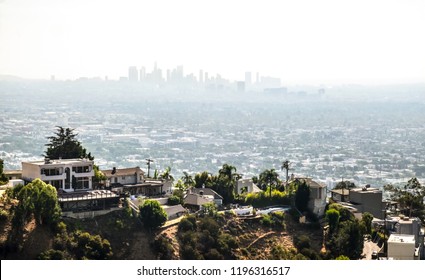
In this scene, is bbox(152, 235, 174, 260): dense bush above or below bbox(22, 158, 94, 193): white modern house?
below

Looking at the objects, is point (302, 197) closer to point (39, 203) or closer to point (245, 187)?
point (245, 187)

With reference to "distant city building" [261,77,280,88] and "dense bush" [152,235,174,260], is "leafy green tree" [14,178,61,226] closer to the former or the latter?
"dense bush" [152,235,174,260]

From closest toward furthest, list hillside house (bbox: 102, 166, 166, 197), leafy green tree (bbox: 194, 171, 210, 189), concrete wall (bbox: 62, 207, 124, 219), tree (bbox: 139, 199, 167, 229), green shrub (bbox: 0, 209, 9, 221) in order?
green shrub (bbox: 0, 209, 9, 221), concrete wall (bbox: 62, 207, 124, 219), tree (bbox: 139, 199, 167, 229), hillside house (bbox: 102, 166, 166, 197), leafy green tree (bbox: 194, 171, 210, 189)

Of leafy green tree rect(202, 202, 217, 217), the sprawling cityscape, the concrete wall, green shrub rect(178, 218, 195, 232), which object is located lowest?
the sprawling cityscape

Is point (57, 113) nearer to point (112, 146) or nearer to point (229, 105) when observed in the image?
point (112, 146)

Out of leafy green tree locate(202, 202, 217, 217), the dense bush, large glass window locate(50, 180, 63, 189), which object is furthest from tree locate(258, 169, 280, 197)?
large glass window locate(50, 180, 63, 189)

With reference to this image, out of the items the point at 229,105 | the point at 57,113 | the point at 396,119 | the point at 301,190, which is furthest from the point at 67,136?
the point at 229,105

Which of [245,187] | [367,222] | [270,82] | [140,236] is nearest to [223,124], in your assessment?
[270,82]
